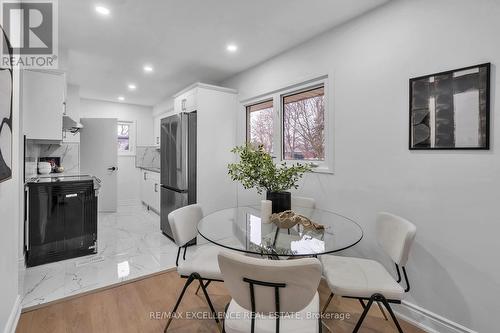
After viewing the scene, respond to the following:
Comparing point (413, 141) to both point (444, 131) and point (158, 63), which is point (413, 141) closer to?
point (444, 131)

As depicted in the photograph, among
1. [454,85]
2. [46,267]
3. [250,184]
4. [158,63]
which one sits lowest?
[46,267]

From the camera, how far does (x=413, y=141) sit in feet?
6.18

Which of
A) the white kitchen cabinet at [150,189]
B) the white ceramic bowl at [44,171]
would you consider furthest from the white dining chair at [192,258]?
the white kitchen cabinet at [150,189]

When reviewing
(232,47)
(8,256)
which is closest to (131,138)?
(232,47)

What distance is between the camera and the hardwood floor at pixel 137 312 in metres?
1.78

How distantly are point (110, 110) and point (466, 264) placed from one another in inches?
272

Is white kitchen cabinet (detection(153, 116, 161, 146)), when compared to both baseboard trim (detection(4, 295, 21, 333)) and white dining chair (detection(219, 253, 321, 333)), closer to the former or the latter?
→ baseboard trim (detection(4, 295, 21, 333))

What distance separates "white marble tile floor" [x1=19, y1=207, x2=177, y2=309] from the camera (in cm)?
225

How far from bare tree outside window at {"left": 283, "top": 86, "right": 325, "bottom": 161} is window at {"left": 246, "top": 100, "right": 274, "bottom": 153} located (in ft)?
0.95

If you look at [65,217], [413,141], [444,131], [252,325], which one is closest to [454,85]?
[444,131]

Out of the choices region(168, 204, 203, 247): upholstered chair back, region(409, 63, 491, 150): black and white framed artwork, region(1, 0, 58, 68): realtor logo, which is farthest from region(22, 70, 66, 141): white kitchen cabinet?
region(409, 63, 491, 150): black and white framed artwork

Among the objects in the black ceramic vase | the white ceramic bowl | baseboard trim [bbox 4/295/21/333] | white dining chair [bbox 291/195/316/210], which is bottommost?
baseboard trim [bbox 4/295/21/333]

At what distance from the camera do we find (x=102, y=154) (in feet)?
→ 17.6

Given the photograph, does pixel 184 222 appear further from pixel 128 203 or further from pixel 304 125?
pixel 128 203
